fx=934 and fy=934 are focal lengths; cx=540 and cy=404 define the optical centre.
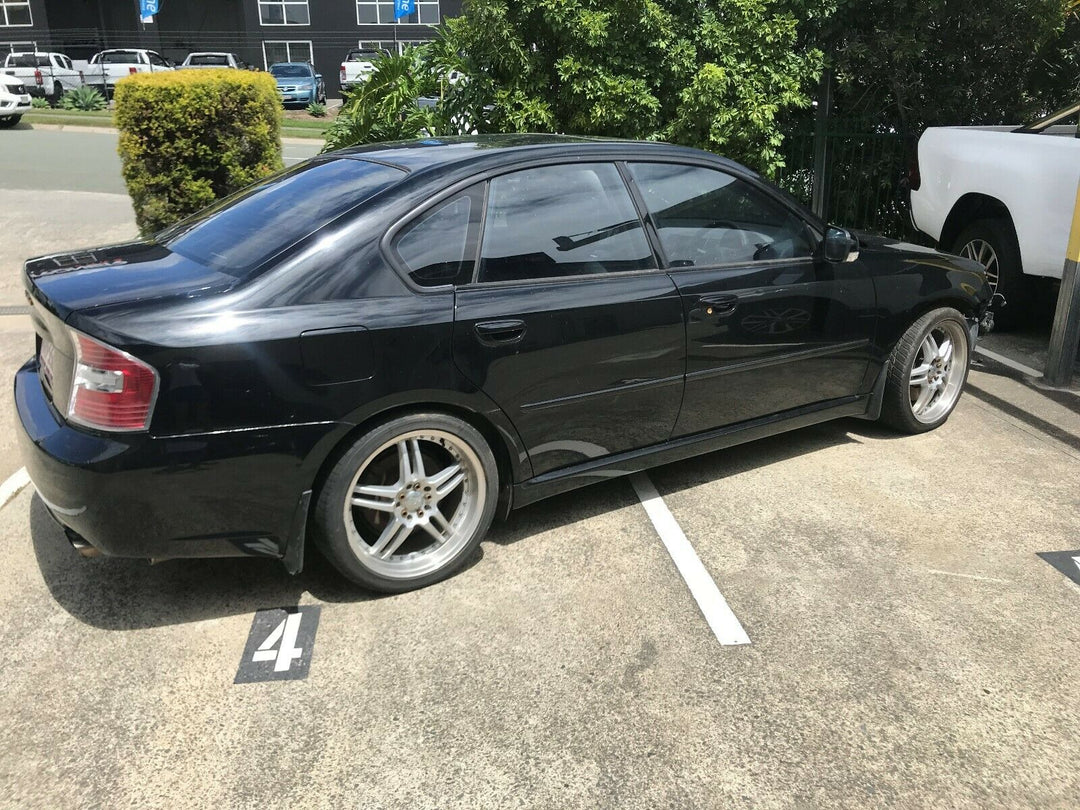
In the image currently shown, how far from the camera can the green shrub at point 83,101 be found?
2658 cm

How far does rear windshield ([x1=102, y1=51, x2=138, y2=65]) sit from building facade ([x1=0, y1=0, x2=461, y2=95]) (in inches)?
249

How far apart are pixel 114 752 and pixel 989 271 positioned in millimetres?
6576

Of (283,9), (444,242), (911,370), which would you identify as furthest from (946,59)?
(283,9)

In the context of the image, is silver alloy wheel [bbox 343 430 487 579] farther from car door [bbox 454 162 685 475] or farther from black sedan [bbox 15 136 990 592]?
car door [bbox 454 162 685 475]

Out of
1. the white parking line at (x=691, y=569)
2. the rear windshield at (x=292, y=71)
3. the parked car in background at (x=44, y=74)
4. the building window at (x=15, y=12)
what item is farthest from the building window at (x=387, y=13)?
the white parking line at (x=691, y=569)

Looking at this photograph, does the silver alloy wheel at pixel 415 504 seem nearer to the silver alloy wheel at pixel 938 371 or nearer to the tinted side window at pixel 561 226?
the tinted side window at pixel 561 226

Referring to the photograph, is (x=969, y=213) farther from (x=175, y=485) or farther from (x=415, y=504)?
(x=175, y=485)

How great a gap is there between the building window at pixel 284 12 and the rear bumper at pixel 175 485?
38.3m

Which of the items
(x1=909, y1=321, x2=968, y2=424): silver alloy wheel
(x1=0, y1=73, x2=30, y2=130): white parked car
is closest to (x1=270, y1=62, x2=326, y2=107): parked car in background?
(x1=0, y1=73, x2=30, y2=130): white parked car

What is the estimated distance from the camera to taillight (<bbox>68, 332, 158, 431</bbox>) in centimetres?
287

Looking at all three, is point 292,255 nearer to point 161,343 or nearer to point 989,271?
point 161,343

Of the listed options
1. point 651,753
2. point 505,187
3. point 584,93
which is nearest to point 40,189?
point 584,93

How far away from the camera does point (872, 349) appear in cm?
468

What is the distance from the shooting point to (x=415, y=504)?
342cm
